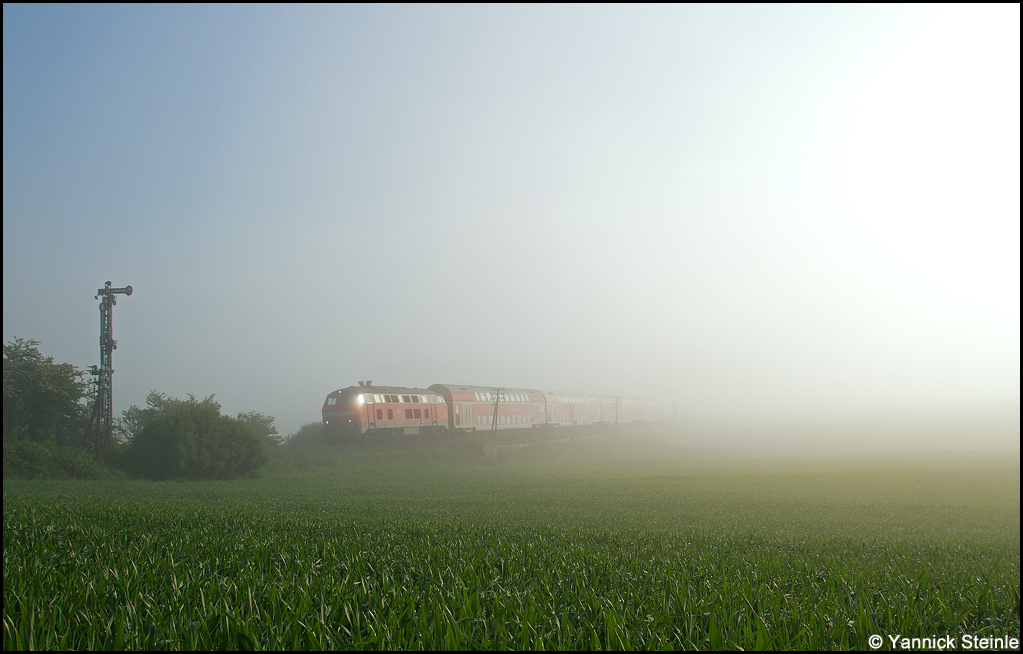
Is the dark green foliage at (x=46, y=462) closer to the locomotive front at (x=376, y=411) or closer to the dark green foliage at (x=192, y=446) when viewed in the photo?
the dark green foliage at (x=192, y=446)

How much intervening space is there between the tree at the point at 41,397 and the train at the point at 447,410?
15109 millimetres

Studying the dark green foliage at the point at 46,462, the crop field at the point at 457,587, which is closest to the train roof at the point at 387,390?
the dark green foliage at the point at 46,462

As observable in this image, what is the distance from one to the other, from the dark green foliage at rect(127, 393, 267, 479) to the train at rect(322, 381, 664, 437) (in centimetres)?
580

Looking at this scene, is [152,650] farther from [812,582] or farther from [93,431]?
[93,431]

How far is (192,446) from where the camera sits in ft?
113

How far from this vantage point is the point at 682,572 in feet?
Answer: 18.2

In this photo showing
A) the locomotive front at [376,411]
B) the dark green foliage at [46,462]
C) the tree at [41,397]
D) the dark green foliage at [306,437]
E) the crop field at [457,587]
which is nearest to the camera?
the crop field at [457,587]

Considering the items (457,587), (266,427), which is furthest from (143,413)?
(457,587)

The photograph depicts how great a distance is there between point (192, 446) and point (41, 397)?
1011 cm

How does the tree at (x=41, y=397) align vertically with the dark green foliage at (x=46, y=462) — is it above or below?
above

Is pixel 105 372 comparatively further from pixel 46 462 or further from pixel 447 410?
pixel 447 410

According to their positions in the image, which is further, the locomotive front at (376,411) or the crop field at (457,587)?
the locomotive front at (376,411)

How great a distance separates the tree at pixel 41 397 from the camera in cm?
3406

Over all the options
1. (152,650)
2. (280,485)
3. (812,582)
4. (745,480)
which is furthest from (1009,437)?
(152,650)
